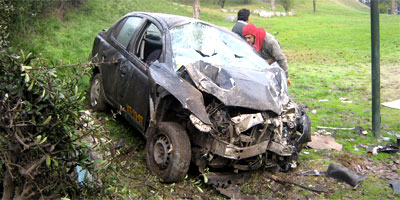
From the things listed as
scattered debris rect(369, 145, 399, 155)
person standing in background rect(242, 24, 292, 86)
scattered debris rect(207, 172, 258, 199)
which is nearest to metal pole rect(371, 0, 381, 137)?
scattered debris rect(369, 145, 399, 155)

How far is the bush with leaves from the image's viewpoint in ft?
7.32

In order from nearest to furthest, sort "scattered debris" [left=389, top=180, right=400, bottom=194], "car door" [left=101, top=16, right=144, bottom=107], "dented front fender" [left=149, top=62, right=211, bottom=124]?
"dented front fender" [left=149, top=62, right=211, bottom=124]
"scattered debris" [left=389, top=180, right=400, bottom=194]
"car door" [left=101, top=16, right=144, bottom=107]

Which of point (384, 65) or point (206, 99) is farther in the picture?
point (384, 65)

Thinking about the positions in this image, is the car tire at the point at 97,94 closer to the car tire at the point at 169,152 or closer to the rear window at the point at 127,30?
the rear window at the point at 127,30

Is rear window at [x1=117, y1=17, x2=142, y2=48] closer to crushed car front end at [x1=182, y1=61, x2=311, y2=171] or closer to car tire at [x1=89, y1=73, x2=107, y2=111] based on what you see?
car tire at [x1=89, y1=73, x2=107, y2=111]

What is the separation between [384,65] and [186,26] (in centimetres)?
1059

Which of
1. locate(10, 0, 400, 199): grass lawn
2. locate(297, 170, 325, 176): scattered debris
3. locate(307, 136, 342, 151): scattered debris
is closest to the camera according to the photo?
locate(10, 0, 400, 199): grass lawn

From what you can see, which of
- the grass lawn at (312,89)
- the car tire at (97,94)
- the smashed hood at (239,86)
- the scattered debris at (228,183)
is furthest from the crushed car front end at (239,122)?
the car tire at (97,94)

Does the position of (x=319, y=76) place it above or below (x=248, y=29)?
below

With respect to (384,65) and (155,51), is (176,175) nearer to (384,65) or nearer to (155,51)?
(155,51)

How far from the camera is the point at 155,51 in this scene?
5.91 meters

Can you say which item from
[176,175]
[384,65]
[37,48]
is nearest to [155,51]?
[176,175]

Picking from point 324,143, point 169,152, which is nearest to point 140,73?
point 169,152

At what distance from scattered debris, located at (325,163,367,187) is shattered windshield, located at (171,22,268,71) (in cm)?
168
